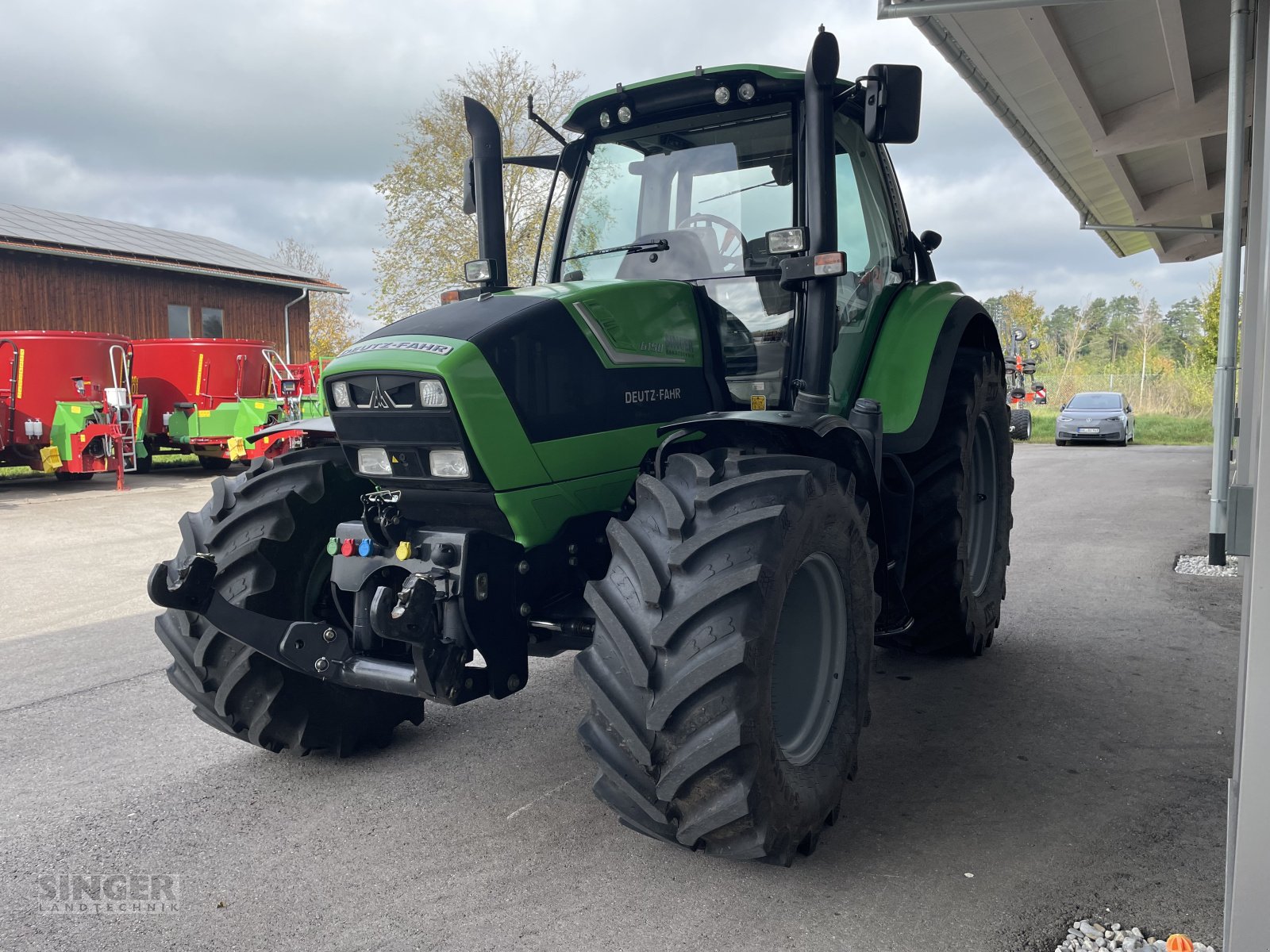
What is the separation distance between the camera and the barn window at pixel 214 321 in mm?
25469

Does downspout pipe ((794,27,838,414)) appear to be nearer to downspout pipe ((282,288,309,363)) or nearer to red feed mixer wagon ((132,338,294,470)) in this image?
red feed mixer wagon ((132,338,294,470))

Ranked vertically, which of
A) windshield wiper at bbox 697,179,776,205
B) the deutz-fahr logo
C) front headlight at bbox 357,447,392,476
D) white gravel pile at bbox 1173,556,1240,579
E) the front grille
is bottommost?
white gravel pile at bbox 1173,556,1240,579

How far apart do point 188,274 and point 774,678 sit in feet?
83.2

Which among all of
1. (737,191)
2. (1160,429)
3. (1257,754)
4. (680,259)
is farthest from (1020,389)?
(1257,754)

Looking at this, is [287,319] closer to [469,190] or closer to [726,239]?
[469,190]

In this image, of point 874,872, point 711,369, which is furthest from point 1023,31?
point 874,872

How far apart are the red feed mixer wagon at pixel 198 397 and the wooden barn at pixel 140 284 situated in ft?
27.3

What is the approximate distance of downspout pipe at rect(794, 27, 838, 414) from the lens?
11.0 ft

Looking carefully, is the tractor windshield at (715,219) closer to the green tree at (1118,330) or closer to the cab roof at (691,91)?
the cab roof at (691,91)

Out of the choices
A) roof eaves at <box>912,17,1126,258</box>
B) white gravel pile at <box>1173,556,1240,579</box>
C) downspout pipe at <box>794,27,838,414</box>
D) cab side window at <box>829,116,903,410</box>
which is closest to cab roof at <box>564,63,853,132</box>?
downspout pipe at <box>794,27,838,414</box>

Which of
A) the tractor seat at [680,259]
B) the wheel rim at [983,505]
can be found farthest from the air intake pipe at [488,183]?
the wheel rim at [983,505]

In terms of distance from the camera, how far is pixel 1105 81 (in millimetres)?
8227

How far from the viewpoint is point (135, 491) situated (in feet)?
43.1

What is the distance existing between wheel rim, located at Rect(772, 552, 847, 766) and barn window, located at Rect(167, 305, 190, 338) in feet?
81.1
